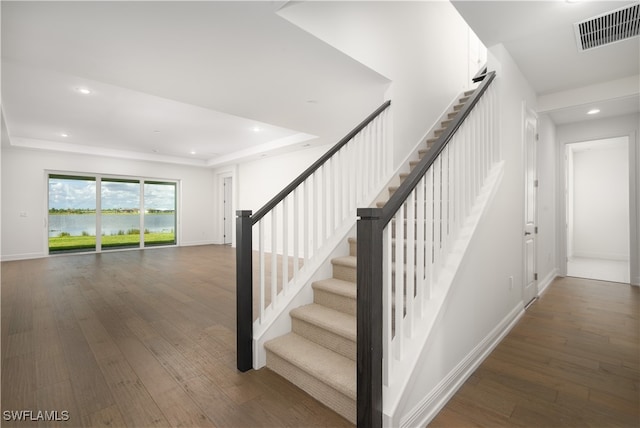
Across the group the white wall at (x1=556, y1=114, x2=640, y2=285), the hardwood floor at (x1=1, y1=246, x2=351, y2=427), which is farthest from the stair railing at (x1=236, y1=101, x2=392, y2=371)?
the white wall at (x1=556, y1=114, x2=640, y2=285)

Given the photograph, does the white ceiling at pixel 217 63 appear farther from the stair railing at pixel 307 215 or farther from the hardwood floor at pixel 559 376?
the hardwood floor at pixel 559 376

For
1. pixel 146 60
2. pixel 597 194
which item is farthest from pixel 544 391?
pixel 597 194

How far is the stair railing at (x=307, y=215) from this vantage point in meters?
2.07

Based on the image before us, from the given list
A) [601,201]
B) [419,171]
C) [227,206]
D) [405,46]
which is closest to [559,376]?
[419,171]

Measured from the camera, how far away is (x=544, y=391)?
6.13ft

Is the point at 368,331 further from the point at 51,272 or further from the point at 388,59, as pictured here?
the point at 51,272

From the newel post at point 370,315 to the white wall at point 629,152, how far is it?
5.16m

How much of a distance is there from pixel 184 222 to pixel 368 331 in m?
9.19

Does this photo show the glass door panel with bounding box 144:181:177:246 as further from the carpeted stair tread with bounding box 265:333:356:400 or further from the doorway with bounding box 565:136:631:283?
the doorway with bounding box 565:136:631:283

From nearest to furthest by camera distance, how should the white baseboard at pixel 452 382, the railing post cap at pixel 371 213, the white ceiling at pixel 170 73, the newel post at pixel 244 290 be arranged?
the railing post cap at pixel 371 213, the white baseboard at pixel 452 382, the newel post at pixel 244 290, the white ceiling at pixel 170 73

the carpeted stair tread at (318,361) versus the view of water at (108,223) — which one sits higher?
the view of water at (108,223)

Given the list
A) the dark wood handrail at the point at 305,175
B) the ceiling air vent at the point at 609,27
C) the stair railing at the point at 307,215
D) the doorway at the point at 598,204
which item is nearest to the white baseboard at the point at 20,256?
the stair railing at the point at 307,215

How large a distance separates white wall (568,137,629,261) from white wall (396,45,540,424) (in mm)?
4784

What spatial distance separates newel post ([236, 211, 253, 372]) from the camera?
2.05 m
